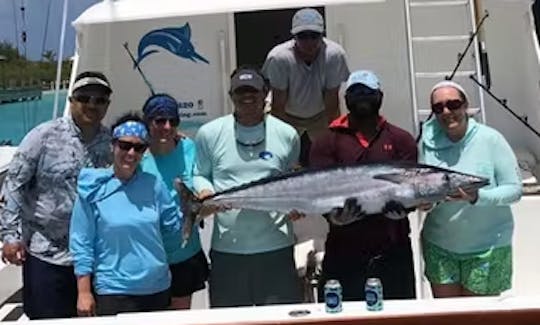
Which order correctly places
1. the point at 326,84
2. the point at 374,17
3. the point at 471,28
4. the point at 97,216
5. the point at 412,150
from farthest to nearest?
1. the point at 374,17
2. the point at 471,28
3. the point at 326,84
4. the point at 412,150
5. the point at 97,216

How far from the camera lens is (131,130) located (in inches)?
135

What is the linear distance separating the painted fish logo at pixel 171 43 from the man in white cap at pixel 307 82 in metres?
1.64

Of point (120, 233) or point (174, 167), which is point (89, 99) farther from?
point (120, 233)

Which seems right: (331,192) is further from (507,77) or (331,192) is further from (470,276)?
(507,77)

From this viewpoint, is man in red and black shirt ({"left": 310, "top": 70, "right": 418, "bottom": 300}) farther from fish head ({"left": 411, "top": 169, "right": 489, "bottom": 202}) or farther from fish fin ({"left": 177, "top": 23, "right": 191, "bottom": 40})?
fish fin ({"left": 177, "top": 23, "right": 191, "bottom": 40})

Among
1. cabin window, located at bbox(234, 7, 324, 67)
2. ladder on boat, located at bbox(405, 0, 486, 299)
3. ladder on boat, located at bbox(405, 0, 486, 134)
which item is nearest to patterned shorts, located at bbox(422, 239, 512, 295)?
ladder on boat, located at bbox(405, 0, 486, 299)

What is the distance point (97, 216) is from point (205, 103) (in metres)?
3.40

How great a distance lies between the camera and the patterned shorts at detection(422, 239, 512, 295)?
373 cm

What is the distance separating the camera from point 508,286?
12.6ft

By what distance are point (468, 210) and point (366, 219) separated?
48cm

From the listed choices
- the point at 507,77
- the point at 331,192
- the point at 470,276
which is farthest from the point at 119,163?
the point at 507,77

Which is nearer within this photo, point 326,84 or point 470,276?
point 470,276

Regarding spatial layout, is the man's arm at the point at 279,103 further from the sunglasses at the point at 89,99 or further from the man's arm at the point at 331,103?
the sunglasses at the point at 89,99

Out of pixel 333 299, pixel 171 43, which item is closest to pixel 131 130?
pixel 333 299
